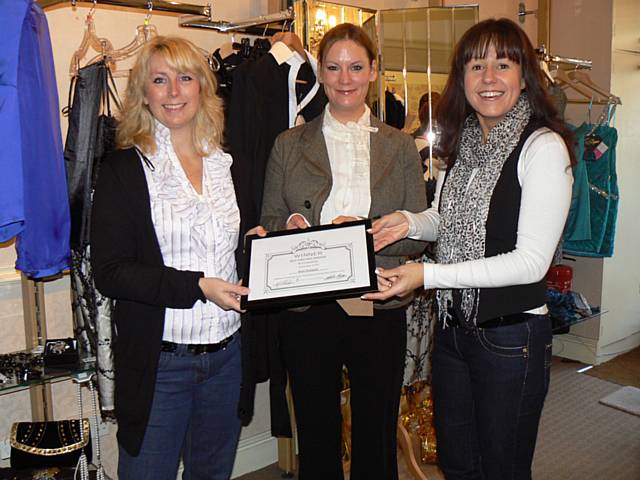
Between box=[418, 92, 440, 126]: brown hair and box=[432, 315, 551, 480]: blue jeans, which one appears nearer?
box=[432, 315, 551, 480]: blue jeans

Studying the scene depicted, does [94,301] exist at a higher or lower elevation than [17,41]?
lower

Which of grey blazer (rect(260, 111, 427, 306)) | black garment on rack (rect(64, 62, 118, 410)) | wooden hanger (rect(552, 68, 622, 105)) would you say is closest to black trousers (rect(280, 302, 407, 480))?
grey blazer (rect(260, 111, 427, 306))

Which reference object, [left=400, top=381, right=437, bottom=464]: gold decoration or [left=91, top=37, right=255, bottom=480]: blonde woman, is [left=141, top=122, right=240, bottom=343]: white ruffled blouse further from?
[left=400, top=381, right=437, bottom=464]: gold decoration

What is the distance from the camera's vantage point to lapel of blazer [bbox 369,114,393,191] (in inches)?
77.9

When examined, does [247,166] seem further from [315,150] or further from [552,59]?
[552,59]

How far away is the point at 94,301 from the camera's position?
1.94 m

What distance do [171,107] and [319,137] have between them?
1.66ft

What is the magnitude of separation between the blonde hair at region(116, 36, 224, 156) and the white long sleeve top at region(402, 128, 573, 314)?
2.51ft

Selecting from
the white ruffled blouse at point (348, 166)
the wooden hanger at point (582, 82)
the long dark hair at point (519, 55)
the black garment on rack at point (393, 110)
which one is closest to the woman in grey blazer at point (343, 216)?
the white ruffled blouse at point (348, 166)

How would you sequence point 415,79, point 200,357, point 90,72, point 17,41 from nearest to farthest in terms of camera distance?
1. point 17,41
2. point 200,357
3. point 90,72
4. point 415,79

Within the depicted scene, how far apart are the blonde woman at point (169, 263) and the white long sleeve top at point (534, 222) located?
61 cm

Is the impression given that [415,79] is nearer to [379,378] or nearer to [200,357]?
[379,378]

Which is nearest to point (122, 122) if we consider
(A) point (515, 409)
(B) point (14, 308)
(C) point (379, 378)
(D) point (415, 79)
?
(B) point (14, 308)

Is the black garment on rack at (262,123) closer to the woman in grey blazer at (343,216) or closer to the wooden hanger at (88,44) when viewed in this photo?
the woman in grey blazer at (343,216)
